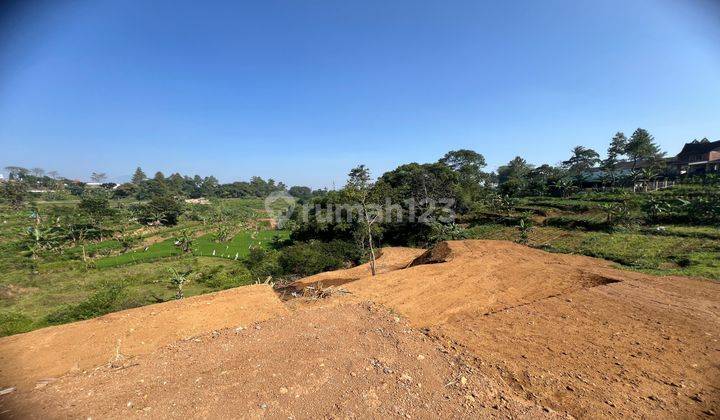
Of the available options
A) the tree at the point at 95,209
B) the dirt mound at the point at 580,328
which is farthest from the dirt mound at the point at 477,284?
the tree at the point at 95,209

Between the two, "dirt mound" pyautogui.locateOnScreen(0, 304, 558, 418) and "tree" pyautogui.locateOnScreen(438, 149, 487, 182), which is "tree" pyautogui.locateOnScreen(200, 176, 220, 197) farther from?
"dirt mound" pyautogui.locateOnScreen(0, 304, 558, 418)

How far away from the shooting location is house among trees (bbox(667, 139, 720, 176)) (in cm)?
3838

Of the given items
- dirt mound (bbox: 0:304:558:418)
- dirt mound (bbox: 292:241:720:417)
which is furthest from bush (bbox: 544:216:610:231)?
dirt mound (bbox: 0:304:558:418)

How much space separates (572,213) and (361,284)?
28505 mm

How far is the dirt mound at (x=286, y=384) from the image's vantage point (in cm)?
439

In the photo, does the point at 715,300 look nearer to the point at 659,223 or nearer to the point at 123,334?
the point at 123,334

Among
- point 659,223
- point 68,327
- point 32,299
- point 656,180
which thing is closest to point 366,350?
point 68,327

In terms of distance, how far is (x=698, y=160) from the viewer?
40969 mm

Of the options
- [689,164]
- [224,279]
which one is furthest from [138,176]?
[689,164]

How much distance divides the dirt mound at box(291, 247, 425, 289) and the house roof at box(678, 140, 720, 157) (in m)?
45.8

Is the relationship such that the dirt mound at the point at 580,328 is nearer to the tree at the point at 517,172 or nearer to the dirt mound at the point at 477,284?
the dirt mound at the point at 477,284

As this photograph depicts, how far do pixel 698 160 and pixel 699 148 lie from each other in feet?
8.56

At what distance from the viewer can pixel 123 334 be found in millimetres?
7113

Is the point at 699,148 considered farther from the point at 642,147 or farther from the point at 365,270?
the point at 365,270
